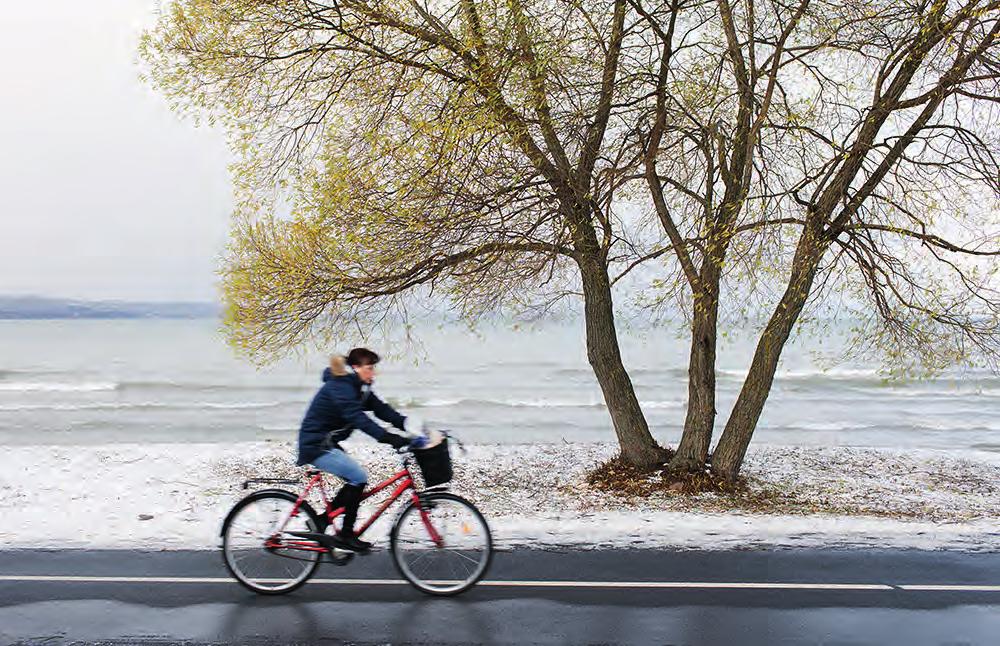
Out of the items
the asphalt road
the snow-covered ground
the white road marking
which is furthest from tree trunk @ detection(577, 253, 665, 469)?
the white road marking

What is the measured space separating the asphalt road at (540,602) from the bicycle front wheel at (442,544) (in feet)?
0.53

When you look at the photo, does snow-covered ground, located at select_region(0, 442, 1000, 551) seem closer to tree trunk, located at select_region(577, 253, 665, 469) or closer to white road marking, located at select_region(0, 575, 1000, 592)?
tree trunk, located at select_region(577, 253, 665, 469)

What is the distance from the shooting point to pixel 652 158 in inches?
470

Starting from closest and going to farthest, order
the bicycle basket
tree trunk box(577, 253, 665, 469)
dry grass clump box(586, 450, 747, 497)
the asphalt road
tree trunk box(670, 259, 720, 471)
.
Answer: the asphalt road
the bicycle basket
dry grass clump box(586, 450, 747, 497)
tree trunk box(670, 259, 720, 471)
tree trunk box(577, 253, 665, 469)

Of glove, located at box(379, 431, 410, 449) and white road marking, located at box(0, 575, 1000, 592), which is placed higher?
glove, located at box(379, 431, 410, 449)

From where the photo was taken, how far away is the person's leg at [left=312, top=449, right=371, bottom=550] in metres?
6.86

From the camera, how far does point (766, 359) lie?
12.3 metres

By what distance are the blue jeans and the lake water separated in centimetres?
543

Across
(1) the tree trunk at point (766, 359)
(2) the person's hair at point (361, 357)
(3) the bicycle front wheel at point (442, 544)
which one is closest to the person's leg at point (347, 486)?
(3) the bicycle front wheel at point (442, 544)

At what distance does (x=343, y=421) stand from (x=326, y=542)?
95cm

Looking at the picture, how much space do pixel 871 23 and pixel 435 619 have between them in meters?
8.95

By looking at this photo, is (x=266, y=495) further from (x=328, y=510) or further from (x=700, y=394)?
(x=700, y=394)

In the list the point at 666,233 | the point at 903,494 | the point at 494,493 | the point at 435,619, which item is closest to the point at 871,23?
the point at 666,233

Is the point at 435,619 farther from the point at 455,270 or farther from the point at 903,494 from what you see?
the point at 903,494
